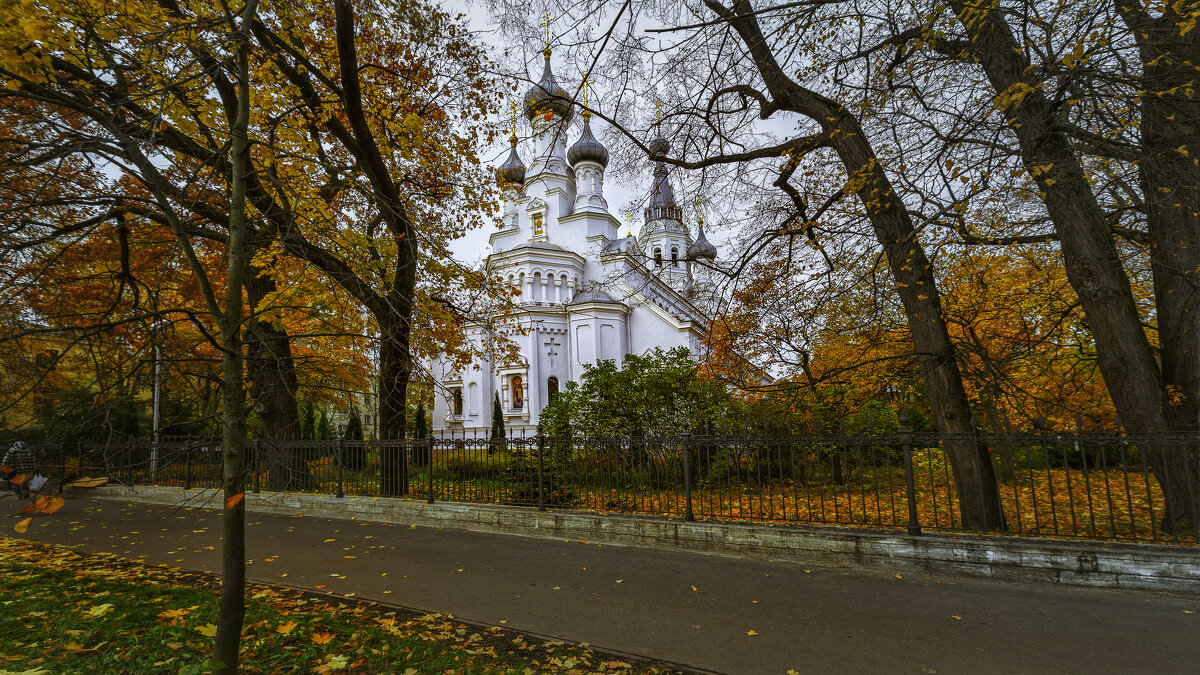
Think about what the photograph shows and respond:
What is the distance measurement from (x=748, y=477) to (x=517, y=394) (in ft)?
77.6

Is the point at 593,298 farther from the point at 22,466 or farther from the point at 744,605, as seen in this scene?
the point at 22,466

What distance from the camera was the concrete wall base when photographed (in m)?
4.96

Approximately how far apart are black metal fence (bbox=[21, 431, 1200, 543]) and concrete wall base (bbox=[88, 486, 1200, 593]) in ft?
0.94

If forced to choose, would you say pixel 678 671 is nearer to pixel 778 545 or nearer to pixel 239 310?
pixel 778 545

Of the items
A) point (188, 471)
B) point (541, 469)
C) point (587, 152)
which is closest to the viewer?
A: point (541, 469)

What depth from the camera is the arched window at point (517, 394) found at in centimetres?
2906

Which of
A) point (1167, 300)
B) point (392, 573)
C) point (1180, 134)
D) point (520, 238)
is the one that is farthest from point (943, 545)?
point (520, 238)

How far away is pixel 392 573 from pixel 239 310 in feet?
12.6

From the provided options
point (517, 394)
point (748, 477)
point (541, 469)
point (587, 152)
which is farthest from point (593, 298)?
point (748, 477)

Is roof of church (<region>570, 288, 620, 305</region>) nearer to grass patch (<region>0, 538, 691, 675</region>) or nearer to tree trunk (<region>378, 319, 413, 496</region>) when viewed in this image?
tree trunk (<region>378, 319, 413, 496</region>)

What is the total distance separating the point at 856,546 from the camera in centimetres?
593

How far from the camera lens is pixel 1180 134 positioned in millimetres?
5941

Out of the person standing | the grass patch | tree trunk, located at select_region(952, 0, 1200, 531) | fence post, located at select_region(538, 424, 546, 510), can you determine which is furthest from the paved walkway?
tree trunk, located at select_region(952, 0, 1200, 531)

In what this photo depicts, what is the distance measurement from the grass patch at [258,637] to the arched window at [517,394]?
23.7 m
